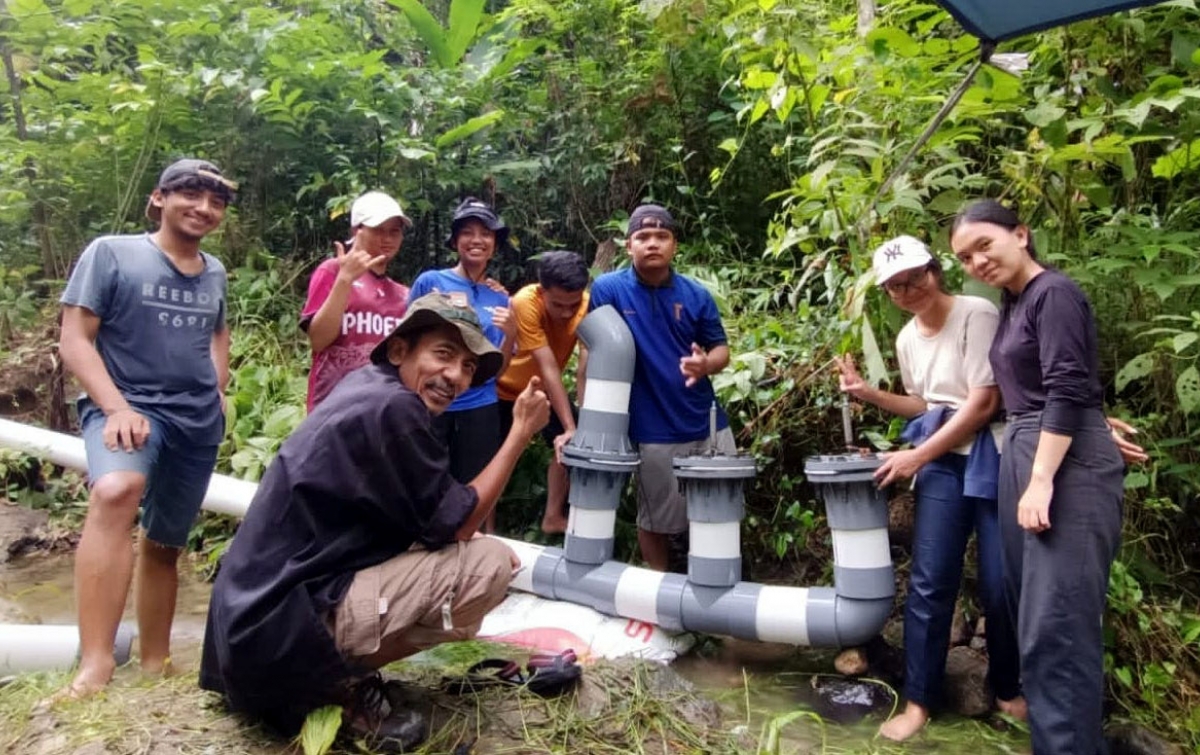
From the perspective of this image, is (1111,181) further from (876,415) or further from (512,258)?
(512,258)

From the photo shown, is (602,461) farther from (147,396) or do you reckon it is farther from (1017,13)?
(1017,13)

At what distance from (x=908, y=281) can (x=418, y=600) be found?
1789 millimetres

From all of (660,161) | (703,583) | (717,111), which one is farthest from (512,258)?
(703,583)

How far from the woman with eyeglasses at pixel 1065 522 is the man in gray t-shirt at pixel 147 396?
2.60m

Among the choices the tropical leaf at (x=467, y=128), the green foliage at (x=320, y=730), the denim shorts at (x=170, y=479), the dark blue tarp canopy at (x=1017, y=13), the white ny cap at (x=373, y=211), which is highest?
the tropical leaf at (x=467, y=128)

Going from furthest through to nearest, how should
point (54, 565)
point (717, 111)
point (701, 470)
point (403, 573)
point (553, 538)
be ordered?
1. point (717, 111)
2. point (54, 565)
3. point (553, 538)
4. point (701, 470)
5. point (403, 573)

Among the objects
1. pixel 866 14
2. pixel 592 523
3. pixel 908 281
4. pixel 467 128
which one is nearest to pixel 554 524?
pixel 592 523

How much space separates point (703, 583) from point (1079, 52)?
2.37 meters

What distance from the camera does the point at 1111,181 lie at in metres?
3.46

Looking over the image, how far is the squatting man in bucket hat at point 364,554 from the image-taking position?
208 centimetres

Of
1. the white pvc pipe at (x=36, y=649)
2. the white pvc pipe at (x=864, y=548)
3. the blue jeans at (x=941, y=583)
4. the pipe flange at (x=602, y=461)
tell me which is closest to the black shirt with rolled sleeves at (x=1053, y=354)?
the blue jeans at (x=941, y=583)

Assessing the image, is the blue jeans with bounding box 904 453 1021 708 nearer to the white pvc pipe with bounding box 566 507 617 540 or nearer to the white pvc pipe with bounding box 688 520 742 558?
the white pvc pipe with bounding box 688 520 742 558

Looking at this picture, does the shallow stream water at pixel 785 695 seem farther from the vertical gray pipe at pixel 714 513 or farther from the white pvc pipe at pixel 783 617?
the vertical gray pipe at pixel 714 513

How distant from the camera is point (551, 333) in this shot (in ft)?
12.3
